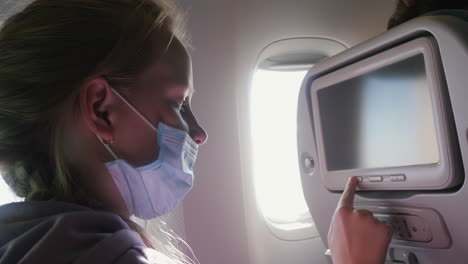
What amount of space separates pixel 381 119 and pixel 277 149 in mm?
881

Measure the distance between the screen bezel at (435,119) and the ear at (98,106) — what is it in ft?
2.04

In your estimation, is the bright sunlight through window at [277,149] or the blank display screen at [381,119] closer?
the blank display screen at [381,119]

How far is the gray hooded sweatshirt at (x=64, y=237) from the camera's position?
2.21 ft

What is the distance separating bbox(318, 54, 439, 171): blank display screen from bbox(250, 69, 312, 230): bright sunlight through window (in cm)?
60

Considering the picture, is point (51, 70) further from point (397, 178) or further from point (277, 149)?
point (277, 149)

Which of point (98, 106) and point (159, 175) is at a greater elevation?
point (98, 106)

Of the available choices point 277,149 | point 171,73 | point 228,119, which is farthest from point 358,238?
point 277,149

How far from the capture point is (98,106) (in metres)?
0.91

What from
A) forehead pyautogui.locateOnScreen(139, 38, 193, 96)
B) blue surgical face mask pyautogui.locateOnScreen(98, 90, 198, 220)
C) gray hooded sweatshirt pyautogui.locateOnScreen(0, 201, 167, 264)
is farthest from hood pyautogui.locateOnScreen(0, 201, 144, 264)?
forehead pyautogui.locateOnScreen(139, 38, 193, 96)

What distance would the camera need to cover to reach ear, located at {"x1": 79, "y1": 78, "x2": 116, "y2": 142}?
890 millimetres

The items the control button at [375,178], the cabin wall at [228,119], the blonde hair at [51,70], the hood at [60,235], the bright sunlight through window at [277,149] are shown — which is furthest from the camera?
the bright sunlight through window at [277,149]

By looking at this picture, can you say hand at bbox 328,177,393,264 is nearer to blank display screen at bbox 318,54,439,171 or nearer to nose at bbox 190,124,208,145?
blank display screen at bbox 318,54,439,171

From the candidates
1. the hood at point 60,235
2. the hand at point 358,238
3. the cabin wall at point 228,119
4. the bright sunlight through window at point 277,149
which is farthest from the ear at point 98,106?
the bright sunlight through window at point 277,149

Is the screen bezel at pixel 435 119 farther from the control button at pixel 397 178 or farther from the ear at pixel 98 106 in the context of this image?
the ear at pixel 98 106
